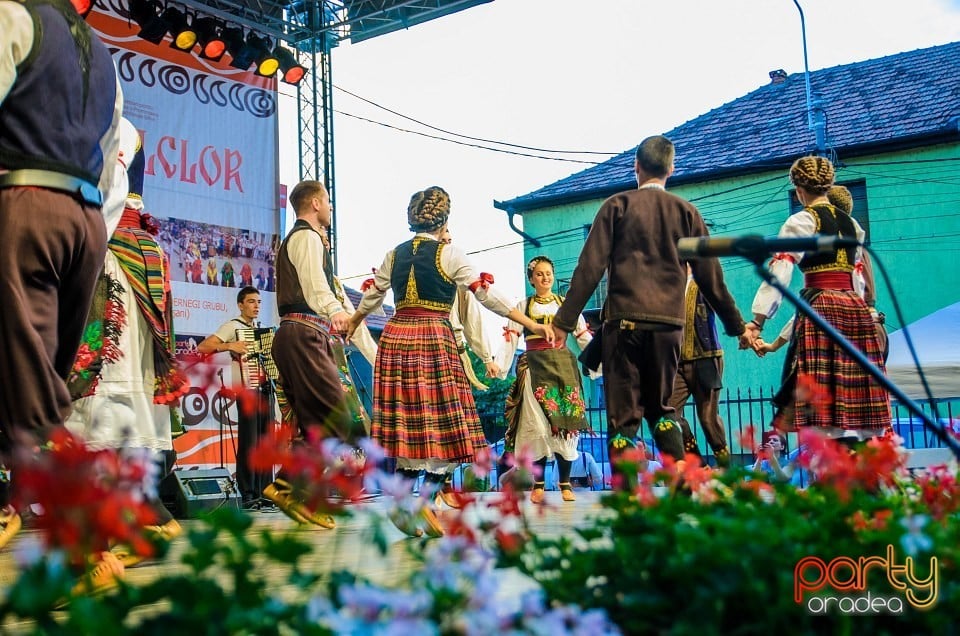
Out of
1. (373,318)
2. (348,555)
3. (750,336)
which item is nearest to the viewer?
(348,555)

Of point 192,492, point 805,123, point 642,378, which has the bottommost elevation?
point 192,492

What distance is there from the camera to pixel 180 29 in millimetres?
9438

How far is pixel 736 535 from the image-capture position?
1670 millimetres

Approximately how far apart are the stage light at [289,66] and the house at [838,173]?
11.0 m

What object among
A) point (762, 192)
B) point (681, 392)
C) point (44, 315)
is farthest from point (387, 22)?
point (762, 192)

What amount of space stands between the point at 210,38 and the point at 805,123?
650 inches

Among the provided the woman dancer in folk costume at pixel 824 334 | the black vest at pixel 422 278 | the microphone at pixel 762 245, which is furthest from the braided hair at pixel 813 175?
the microphone at pixel 762 245

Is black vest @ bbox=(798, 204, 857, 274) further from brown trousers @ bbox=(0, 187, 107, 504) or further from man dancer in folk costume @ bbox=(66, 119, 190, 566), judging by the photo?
brown trousers @ bbox=(0, 187, 107, 504)

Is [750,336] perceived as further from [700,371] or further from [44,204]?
[44,204]

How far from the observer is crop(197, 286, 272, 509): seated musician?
8664 mm


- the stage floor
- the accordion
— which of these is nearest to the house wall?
the accordion

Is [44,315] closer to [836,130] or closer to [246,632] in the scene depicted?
[246,632]

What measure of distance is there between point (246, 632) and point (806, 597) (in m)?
0.87

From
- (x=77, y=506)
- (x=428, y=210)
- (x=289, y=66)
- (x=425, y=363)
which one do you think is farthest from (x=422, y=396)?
(x=289, y=66)
